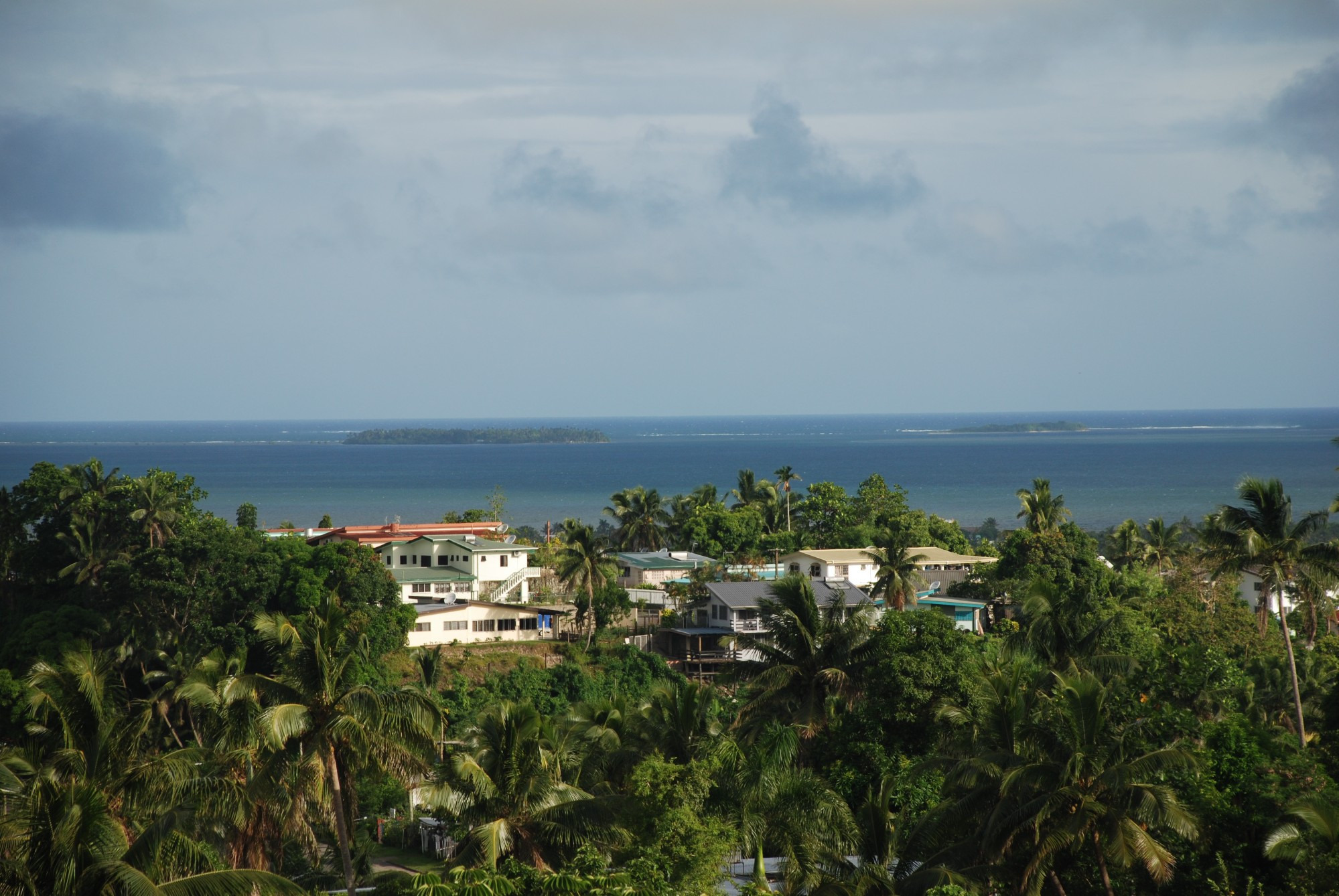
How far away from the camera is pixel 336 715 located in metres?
22.9

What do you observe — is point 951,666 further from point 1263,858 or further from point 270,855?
point 270,855

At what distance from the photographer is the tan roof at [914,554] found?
240 feet

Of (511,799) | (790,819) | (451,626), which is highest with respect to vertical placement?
(511,799)

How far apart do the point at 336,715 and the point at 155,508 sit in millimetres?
39040

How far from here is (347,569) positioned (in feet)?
186

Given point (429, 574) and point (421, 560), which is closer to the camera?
point (429, 574)

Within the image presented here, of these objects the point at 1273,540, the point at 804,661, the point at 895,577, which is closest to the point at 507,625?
the point at 895,577

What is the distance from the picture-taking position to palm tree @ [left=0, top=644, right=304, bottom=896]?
1528cm

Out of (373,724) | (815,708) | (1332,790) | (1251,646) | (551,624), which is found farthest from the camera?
(551,624)

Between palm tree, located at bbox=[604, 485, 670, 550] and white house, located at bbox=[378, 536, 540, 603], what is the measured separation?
17071 millimetres

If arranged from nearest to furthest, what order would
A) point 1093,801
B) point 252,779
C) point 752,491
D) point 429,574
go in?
point 1093,801, point 252,779, point 429,574, point 752,491

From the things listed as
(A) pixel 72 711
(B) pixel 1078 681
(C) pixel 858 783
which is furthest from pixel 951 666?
(A) pixel 72 711

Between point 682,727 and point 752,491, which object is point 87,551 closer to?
point 682,727

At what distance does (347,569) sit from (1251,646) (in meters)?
37.0
